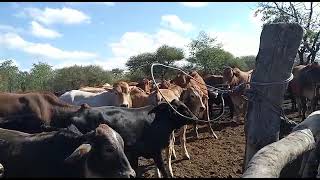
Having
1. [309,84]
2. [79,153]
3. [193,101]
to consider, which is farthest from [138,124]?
[309,84]

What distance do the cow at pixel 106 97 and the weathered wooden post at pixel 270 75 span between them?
286 inches

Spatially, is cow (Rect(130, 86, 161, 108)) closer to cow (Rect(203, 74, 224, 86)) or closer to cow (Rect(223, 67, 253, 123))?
cow (Rect(223, 67, 253, 123))

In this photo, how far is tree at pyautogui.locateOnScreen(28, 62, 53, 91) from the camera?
3537 cm

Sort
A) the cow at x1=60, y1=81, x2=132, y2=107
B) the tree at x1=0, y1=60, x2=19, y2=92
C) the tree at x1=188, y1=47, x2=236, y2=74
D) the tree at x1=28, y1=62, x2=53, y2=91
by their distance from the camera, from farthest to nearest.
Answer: the tree at x1=188, y1=47, x2=236, y2=74 < the tree at x1=28, y1=62, x2=53, y2=91 < the tree at x1=0, y1=60, x2=19, y2=92 < the cow at x1=60, y1=81, x2=132, y2=107

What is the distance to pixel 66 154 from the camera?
5.68 m

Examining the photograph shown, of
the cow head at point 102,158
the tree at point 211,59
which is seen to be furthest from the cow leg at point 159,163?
the tree at point 211,59

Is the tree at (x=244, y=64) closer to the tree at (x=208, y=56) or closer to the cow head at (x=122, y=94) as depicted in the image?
the tree at (x=208, y=56)

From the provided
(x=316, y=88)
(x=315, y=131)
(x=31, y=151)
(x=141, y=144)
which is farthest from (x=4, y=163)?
(x=316, y=88)

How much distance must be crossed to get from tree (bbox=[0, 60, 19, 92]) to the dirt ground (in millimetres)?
21442

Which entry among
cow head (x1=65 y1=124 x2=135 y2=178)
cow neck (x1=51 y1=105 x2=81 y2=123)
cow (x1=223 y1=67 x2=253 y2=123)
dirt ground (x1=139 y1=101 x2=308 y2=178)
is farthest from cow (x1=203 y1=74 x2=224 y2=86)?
cow head (x1=65 y1=124 x2=135 y2=178)

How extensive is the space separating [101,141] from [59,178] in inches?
27.5

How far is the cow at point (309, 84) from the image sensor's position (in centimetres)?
1258

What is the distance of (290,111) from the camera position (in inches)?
630

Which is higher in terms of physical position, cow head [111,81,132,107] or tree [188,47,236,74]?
tree [188,47,236,74]
